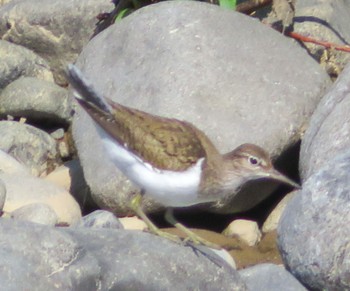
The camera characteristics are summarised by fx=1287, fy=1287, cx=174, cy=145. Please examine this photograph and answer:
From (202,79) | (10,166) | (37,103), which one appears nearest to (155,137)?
(202,79)

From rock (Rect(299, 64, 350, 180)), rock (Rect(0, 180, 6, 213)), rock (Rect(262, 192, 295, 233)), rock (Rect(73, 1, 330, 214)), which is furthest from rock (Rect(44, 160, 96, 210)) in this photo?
rock (Rect(299, 64, 350, 180))

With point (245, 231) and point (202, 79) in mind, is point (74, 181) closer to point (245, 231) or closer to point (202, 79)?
point (202, 79)

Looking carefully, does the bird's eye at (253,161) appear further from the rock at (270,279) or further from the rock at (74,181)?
the rock at (74,181)

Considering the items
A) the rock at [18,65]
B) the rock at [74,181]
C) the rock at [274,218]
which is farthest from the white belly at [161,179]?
the rock at [18,65]

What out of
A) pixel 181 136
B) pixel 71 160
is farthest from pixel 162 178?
pixel 71 160

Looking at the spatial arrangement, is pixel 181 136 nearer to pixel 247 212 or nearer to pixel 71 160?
pixel 247 212
